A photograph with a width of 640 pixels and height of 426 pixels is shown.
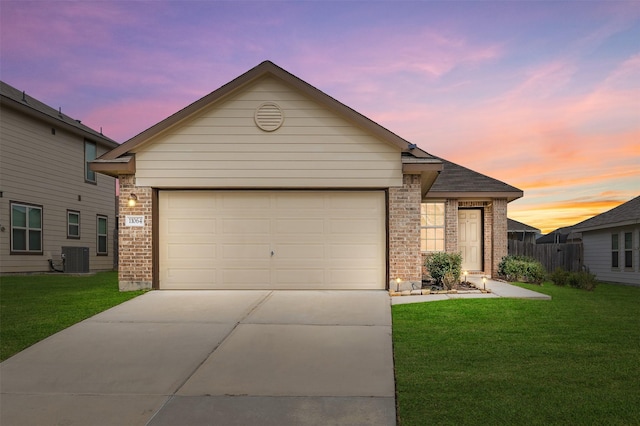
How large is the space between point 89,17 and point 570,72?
48.1 ft

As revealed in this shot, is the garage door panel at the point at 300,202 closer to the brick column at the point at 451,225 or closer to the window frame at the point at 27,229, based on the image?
the brick column at the point at 451,225

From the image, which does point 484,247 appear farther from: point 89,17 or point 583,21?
point 89,17

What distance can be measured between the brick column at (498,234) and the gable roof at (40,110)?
678 inches

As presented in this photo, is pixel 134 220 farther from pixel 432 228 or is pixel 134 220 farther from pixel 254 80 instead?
pixel 432 228

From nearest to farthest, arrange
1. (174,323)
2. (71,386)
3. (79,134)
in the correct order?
1. (71,386)
2. (174,323)
3. (79,134)

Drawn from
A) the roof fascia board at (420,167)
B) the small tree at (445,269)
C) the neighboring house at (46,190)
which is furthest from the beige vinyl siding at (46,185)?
the small tree at (445,269)

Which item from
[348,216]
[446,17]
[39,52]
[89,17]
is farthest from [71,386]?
[39,52]

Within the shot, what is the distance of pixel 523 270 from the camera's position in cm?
1698

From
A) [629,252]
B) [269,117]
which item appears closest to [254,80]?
[269,117]

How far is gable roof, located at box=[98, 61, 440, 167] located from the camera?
484 inches

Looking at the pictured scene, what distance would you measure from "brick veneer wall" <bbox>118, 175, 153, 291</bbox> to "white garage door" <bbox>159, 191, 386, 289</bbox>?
339 millimetres

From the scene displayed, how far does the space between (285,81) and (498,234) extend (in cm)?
1020

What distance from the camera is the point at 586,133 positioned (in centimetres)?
1914

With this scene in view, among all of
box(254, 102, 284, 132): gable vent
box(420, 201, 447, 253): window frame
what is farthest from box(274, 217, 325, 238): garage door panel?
box(420, 201, 447, 253): window frame
